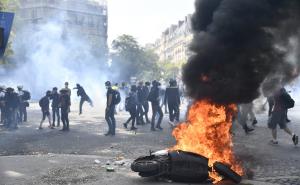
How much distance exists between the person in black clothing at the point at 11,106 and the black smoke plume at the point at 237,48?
34.9 ft

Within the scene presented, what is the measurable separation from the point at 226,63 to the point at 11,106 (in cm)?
1153

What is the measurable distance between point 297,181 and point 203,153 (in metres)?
1.80

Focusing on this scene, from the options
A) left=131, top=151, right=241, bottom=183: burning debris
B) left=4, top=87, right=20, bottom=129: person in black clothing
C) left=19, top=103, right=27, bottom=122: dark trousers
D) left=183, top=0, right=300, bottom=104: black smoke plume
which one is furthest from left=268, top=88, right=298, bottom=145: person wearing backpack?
left=19, top=103, right=27, bottom=122: dark trousers

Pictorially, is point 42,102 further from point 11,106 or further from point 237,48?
point 237,48

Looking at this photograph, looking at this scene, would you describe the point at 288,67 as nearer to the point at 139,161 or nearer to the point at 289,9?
the point at 289,9

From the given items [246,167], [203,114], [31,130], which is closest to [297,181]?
[246,167]

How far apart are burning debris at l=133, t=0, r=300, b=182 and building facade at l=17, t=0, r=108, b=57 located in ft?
166

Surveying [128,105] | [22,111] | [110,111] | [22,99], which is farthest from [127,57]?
[110,111]

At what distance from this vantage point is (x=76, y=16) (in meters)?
75.1

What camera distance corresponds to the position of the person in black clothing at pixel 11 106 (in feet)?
55.7

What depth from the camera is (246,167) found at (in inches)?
353

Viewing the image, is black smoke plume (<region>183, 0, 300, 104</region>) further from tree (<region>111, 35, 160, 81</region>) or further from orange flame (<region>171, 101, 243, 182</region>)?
tree (<region>111, 35, 160, 81</region>)

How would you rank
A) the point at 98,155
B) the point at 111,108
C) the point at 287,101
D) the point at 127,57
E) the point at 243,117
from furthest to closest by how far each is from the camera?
Answer: the point at 127,57 → the point at 243,117 → the point at 111,108 → the point at 287,101 → the point at 98,155

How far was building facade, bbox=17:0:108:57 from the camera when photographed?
2640 inches
